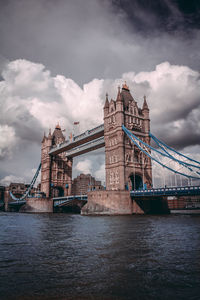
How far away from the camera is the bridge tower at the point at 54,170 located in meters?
72.6

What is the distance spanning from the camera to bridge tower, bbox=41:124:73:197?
7256cm

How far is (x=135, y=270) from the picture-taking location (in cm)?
659

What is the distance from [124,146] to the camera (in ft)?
151

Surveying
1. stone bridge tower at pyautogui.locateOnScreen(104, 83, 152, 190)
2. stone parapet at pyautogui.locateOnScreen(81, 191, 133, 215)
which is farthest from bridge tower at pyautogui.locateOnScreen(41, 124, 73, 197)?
stone parapet at pyautogui.locateOnScreen(81, 191, 133, 215)

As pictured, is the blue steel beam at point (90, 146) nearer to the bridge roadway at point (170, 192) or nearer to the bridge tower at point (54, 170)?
the bridge tower at point (54, 170)

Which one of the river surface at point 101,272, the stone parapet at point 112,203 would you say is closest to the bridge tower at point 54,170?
the stone parapet at point 112,203

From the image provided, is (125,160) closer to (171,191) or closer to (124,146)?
(124,146)

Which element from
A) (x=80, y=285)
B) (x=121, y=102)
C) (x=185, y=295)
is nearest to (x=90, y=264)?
(x=80, y=285)

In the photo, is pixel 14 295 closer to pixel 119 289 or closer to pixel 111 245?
pixel 119 289

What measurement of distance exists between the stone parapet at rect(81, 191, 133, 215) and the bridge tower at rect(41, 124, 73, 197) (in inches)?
1420

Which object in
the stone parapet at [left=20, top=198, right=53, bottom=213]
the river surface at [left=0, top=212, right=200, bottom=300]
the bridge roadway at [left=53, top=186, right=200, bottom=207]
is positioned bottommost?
the stone parapet at [left=20, top=198, right=53, bottom=213]

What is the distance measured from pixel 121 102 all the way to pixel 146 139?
9.94m

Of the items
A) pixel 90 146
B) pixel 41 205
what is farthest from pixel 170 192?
pixel 41 205

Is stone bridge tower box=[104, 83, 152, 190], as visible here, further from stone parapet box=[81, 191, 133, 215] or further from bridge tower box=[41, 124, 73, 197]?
bridge tower box=[41, 124, 73, 197]
